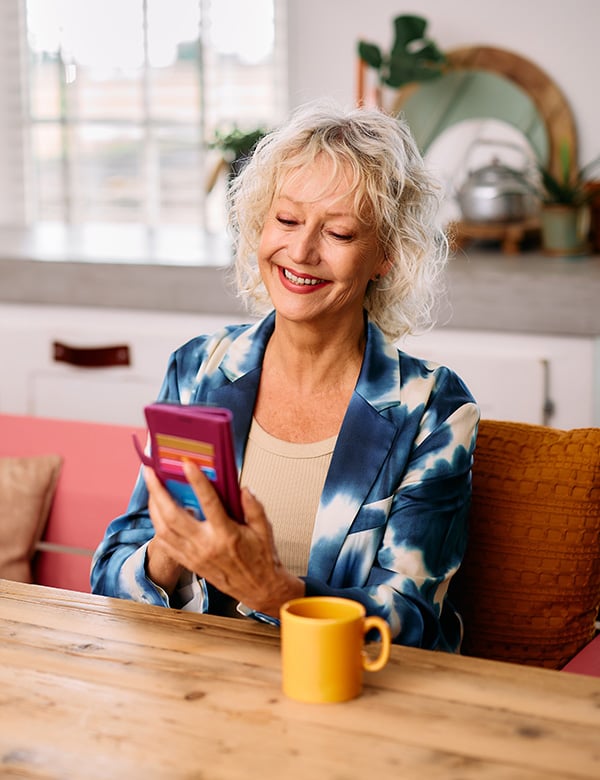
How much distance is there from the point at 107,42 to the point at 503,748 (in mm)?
3922

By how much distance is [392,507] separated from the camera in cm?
158

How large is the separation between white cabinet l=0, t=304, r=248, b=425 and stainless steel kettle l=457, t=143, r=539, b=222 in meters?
0.77

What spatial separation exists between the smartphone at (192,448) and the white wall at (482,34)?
2664 mm

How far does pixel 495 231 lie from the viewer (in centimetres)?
323

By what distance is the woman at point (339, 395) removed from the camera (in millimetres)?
1536

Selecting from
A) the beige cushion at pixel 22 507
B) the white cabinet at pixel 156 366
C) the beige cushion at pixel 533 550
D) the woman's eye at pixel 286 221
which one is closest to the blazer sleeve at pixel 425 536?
the beige cushion at pixel 533 550

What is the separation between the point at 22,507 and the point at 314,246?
94cm

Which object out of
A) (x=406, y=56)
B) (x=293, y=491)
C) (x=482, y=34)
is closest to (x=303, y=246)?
(x=293, y=491)

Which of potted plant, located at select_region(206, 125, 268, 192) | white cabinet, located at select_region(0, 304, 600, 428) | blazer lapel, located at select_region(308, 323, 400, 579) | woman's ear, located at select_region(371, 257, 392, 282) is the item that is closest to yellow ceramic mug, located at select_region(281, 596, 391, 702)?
blazer lapel, located at select_region(308, 323, 400, 579)

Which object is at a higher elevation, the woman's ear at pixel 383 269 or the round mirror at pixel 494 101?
the round mirror at pixel 494 101

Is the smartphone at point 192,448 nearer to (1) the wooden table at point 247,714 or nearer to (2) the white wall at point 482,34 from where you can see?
(1) the wooden table at point 247,714

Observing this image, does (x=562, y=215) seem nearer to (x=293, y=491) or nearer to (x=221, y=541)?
(x=293, y=491)

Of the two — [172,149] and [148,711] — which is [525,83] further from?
[148,711]

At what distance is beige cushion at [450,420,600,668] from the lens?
66.2 inches
